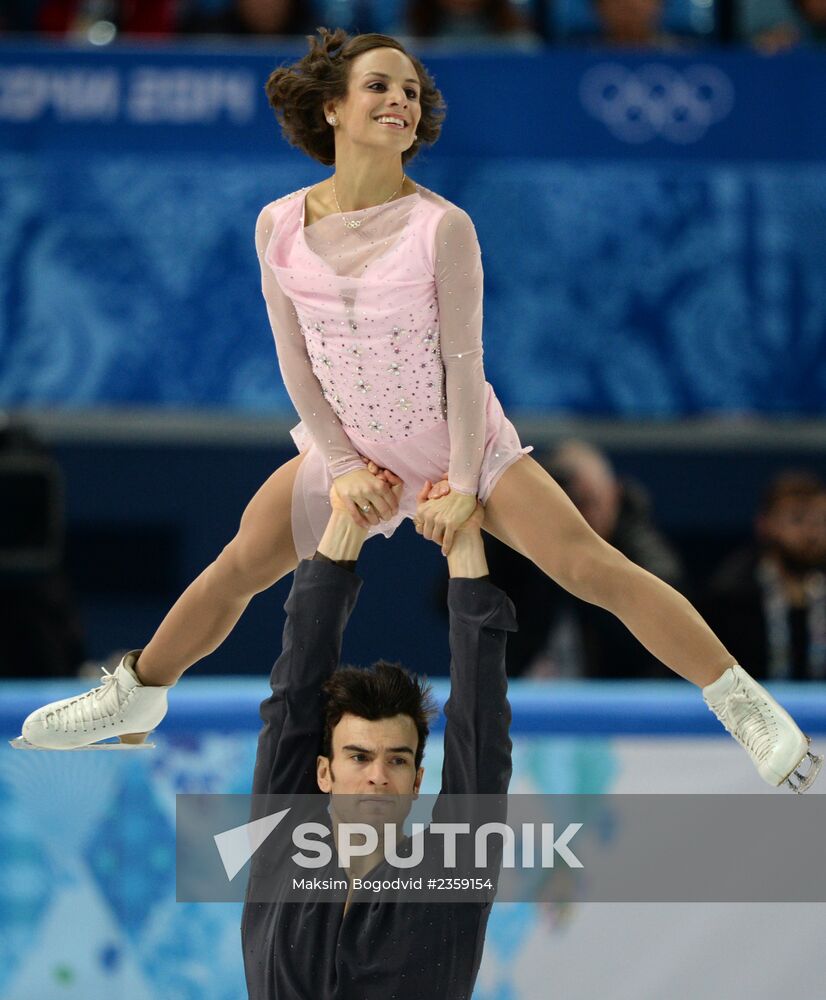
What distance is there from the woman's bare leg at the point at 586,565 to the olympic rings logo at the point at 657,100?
2783 mm

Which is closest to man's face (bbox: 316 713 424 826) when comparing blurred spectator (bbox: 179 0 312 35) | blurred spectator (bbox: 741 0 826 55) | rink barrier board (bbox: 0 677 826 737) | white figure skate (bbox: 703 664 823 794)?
white figure skate (bbox: 703 664 823 794)

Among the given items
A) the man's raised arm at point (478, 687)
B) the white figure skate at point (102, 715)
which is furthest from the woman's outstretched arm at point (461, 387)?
the white figure skate at point (102, 715)

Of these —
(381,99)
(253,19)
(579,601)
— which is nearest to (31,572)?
(579,601)

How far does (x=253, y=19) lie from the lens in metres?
5.55

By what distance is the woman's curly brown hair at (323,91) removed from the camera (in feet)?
8.79

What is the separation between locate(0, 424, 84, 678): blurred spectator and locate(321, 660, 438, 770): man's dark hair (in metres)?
2.13

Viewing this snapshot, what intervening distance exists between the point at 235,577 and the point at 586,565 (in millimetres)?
609

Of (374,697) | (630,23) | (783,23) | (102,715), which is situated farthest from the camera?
(783,23)

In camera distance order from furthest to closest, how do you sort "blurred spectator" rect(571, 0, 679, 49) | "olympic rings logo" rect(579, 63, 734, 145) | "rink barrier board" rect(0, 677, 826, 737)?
"blurred spectator" rect(571, 0, 679, 49) → "olympic rings logo" rect(579, 63, 734, 145) → "rink barrier board" rect(0, 677, 826, 737)

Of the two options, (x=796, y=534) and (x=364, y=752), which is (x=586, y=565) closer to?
(x=364, y=752)

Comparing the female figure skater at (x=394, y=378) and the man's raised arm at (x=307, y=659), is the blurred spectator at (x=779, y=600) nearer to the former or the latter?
the female figure skater at (x=394, y=378)

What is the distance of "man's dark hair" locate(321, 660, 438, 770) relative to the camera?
106 inches

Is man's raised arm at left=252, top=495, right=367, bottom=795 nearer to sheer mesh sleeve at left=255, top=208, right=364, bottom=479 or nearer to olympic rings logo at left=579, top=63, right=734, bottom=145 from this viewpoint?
sheer mesh sleeve at left=255, top=208, right=364, bottom=479

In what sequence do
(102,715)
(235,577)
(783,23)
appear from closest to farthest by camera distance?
1. (235,577)
2. (102,715)
3. (783,23)
